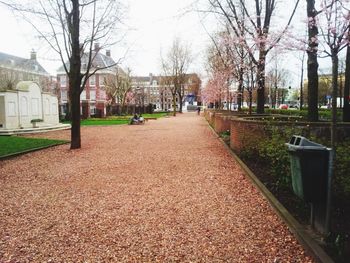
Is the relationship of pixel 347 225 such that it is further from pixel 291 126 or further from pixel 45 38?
pixel 45 38

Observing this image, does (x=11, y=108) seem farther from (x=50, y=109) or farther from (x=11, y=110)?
(x=50, y=109)

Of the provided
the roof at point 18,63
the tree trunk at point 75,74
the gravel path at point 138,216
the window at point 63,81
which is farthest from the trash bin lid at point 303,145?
the window at point 63,81

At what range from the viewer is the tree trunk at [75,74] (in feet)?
42.1

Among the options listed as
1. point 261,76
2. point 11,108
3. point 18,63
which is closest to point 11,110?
point 11,108

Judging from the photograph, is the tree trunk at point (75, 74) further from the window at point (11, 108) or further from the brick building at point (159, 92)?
the brick building at point (159, 92)

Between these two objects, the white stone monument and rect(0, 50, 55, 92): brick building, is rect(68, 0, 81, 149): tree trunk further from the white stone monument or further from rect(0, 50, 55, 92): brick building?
rect(0, 50, 55, 92): brick building

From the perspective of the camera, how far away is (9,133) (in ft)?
66.2

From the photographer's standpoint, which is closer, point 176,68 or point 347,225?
point 347,225

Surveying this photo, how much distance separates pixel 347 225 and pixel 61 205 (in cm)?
432

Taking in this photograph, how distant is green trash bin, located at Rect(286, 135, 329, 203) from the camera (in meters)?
3.60

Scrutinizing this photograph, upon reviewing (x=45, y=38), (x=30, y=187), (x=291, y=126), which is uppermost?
(x=45, y=38)

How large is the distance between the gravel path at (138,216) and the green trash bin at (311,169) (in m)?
0.64

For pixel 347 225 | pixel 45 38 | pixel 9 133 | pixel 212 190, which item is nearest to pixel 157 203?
pixel 212 190

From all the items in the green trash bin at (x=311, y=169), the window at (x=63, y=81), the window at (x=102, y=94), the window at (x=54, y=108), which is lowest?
the green trash bin at (x=311, y=169)
